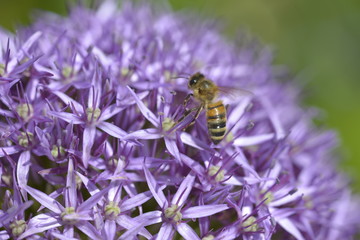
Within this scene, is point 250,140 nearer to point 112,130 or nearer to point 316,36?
point 112,130

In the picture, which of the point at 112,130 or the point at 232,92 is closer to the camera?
the point at 112,130

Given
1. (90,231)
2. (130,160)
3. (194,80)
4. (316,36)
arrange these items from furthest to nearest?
(316,36) → (194,80) → (130,160) → (90,231)

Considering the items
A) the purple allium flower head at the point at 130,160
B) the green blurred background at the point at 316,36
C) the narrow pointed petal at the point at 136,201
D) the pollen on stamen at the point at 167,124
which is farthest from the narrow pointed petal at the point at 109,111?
the green blurred background at the point at 316,36

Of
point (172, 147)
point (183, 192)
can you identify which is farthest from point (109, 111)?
point (183, 192)

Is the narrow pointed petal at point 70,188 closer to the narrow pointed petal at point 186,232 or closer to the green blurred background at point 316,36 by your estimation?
the narrow pointed petal at point 186,232

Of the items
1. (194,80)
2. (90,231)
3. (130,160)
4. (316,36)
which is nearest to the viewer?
(90,231)

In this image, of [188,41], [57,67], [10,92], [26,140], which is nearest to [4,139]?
[26,140]

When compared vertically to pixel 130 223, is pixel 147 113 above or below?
above

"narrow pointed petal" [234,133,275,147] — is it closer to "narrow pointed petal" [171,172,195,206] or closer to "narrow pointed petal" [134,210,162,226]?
"narrow pointed petal" [171,172,195,206]
